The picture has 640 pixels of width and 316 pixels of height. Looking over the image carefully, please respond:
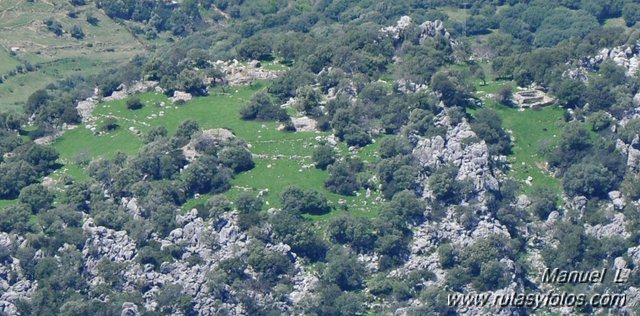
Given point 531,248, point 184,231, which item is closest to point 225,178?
point 184,231

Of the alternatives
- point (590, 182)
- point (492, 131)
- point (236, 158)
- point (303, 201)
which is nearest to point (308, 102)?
point (236, 158)

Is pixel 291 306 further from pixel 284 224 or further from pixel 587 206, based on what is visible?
pixel 587 206

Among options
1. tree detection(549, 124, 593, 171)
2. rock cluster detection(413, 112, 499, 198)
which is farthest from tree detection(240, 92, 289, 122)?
tree detection(549, 124, 593, 171)

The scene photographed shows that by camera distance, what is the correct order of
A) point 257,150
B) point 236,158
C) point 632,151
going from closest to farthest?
1. point 236,158
2. point 632,151
3. point 257,150

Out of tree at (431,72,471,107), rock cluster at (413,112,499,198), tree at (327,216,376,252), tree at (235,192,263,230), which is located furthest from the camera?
tree at (431,72,471,107)

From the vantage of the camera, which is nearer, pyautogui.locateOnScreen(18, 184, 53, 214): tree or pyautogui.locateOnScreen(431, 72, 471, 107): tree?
pyautogui.locateOnScreen(18, 184, 53, 214): tree

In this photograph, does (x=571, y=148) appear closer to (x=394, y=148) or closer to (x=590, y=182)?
(x=590, y=182)

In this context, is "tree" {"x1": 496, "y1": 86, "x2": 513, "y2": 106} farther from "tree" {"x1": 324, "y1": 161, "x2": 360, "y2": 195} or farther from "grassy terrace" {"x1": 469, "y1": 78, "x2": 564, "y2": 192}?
"tree" {"x1": 324, "y1": 161, "x2": 360, "y2": 195}

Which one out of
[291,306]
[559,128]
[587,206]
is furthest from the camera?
[559,128]
